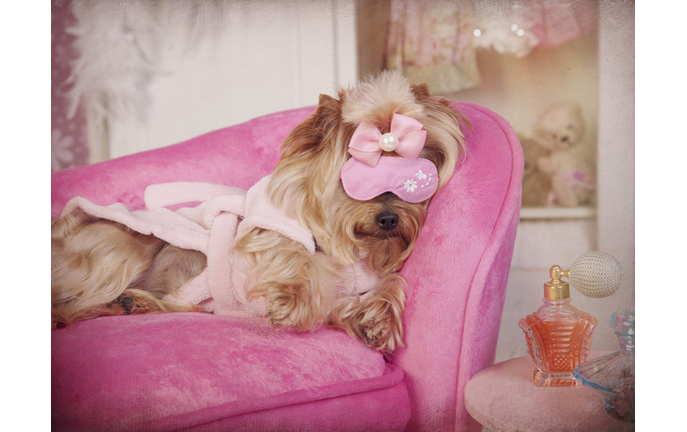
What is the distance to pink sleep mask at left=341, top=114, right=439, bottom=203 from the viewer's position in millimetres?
1508

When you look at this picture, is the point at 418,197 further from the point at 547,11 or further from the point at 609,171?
the point at 547,11

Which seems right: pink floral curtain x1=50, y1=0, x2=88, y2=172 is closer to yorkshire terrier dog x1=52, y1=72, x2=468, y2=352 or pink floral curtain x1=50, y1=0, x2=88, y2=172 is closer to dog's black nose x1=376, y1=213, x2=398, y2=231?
yorkshire terrier dog x1=52, y1=72, x2=468, y2=352

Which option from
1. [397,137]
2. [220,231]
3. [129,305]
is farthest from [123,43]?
[397,137]

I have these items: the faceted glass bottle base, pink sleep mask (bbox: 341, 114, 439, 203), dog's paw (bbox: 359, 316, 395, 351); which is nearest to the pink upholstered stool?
the faceted glass bottle base

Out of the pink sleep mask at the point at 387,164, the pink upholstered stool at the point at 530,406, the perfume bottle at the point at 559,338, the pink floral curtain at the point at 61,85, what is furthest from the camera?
the pink floral curtain at the point at 61,85

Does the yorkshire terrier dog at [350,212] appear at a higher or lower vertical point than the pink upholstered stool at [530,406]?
higher

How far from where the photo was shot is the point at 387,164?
4.97ft

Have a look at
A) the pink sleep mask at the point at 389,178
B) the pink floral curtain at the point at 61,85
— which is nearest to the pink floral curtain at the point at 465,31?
the pink sleep mask at the point at 389,178

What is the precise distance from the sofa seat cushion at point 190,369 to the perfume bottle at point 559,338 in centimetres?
44

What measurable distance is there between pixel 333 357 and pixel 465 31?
1.16 meters

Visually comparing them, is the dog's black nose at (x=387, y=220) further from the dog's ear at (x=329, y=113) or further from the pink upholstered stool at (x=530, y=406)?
the pink upholstered stool at (x=530, y=406)

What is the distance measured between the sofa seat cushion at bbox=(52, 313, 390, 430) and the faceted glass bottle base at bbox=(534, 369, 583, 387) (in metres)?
0.43

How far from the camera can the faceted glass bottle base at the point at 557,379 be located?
1406mm

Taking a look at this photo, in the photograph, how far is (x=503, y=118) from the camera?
68.2 inches
